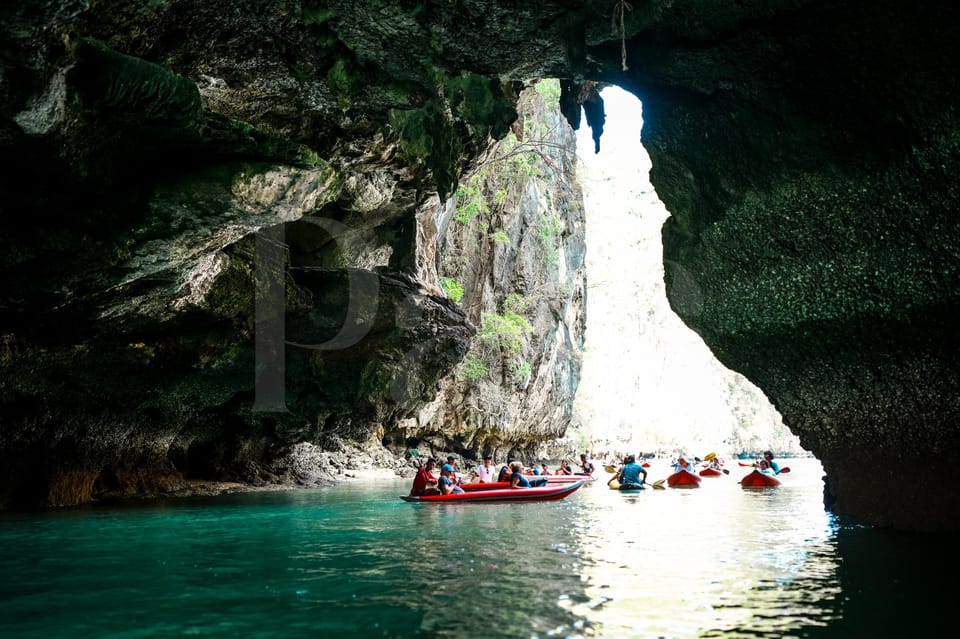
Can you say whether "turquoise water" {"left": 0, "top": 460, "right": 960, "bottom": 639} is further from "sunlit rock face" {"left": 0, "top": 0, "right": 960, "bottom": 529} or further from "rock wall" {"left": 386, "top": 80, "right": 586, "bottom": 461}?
"rock wall" {"left": 386, "top": 80, "right": 586, "bottom": 461}

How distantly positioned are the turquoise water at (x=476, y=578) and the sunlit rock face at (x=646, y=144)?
→ 181 centimetres

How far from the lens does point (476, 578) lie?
639cm

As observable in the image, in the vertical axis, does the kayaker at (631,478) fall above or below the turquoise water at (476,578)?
below

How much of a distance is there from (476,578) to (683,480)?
16.6 metres

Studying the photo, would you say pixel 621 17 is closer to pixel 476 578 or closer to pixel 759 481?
pixel 476 578

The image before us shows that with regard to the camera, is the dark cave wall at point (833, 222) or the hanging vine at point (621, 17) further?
the hanging vine at point (621, 17)

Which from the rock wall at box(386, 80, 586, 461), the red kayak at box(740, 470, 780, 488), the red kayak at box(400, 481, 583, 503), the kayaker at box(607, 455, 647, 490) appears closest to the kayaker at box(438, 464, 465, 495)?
the red kayak at box(400, 481, 583, 503)

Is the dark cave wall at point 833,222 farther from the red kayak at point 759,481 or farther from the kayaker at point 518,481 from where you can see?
the red kayak at point 759,481

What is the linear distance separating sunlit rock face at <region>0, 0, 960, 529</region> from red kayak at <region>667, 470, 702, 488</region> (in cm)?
1208

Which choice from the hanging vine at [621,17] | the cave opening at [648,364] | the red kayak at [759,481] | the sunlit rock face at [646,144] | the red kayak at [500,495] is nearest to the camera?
the sunlit rock face at [646,144]

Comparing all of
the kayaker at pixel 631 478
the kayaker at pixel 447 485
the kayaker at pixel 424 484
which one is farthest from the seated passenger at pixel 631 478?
the kayaker at pixel 424 484

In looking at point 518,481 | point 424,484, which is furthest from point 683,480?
point 424,484

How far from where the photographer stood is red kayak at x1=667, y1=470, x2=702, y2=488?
21516 millimetres

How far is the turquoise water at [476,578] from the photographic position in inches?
188
